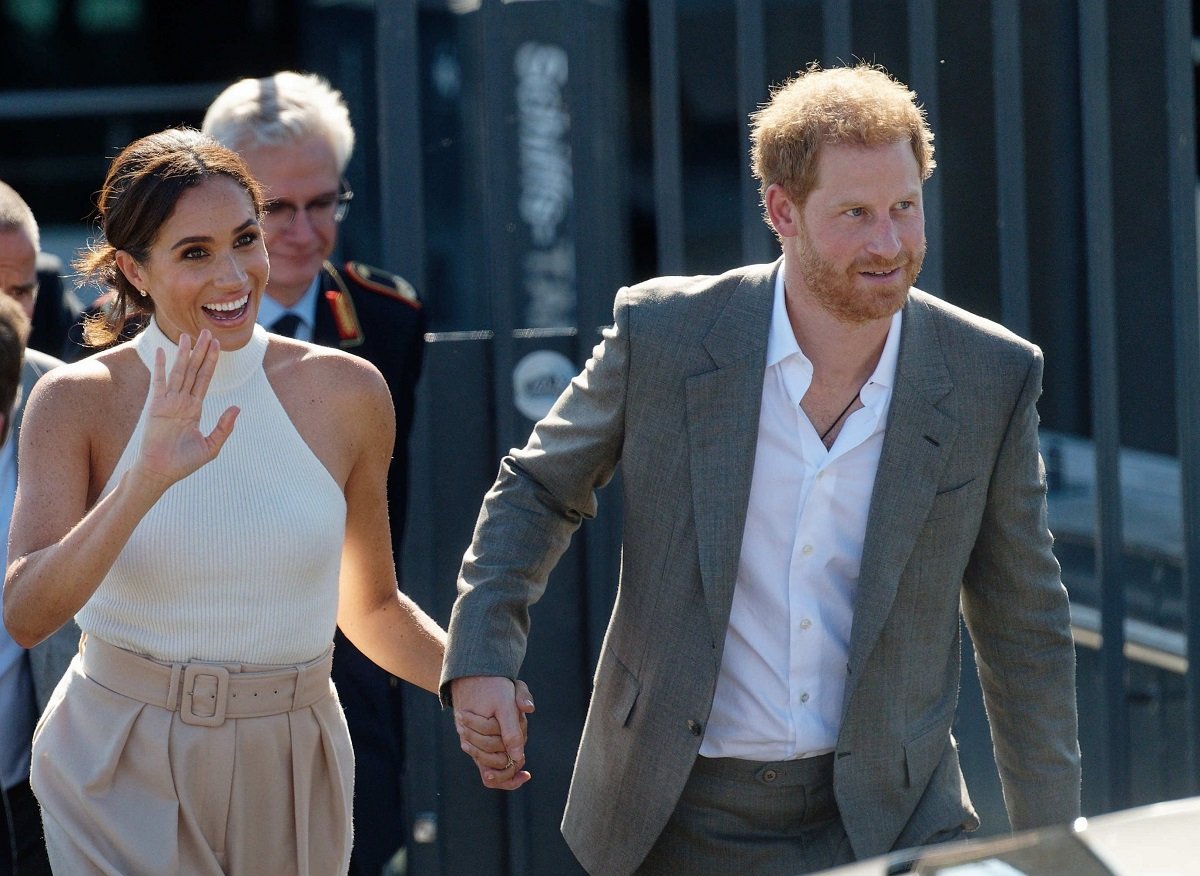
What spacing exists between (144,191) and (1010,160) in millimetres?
2299

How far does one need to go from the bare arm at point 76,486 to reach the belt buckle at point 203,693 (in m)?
0.21

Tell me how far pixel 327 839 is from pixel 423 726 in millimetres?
1487

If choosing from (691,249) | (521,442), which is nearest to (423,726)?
(521,442)

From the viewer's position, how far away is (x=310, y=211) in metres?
3.85

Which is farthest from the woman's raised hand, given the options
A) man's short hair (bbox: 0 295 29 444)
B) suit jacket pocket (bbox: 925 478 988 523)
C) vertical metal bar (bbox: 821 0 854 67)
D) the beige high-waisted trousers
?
vertical metal bar (bbox: 821 0 854 67)

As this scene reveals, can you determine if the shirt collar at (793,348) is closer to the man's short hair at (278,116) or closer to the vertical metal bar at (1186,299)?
the man's short hair at (278,116)

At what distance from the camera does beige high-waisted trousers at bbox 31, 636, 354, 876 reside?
269cm

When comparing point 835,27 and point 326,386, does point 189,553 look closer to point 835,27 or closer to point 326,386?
point 326,386

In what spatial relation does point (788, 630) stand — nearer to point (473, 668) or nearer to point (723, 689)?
point (723, 689)

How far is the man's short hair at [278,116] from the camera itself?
3848mm

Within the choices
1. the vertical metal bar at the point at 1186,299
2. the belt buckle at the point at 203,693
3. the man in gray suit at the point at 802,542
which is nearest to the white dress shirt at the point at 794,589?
the man in gray suit at the point at 802,542

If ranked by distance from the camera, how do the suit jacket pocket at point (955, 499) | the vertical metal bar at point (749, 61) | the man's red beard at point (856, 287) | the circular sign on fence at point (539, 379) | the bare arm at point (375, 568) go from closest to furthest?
the man's red beard at point (856, 287), the suit jacket pocket at point (955, 499), the bare arm at point (375, 568), the vertical metal bar at point (749, 61), the circular sign on fence at point (539, 379)

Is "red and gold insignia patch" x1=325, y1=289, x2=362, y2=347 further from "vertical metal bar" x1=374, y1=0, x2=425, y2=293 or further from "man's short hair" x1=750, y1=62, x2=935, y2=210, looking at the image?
"man's short hair" x1=750, y1=62, x2=935, y2=210

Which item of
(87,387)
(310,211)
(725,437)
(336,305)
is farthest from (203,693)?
(310,211)
